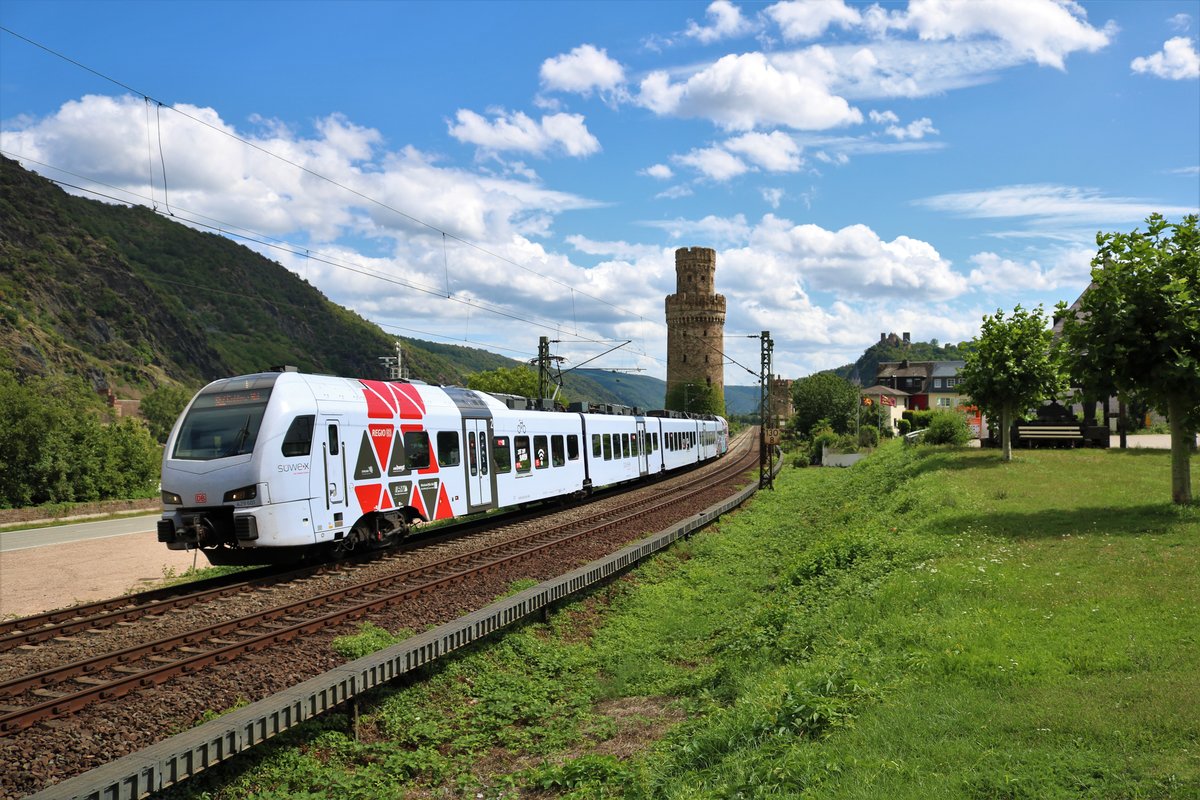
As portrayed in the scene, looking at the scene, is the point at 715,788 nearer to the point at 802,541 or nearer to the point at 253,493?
the point at 253,493

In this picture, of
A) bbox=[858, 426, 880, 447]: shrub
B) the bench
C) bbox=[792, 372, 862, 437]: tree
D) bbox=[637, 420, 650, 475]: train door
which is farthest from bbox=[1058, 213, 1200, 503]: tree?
bbox=[792, 372, 862, 437]: tree

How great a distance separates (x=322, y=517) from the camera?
1409cm

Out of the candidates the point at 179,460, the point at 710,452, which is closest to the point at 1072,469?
the point at 179,460

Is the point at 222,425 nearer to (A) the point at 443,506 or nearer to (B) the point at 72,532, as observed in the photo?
(A) the point at 443,506

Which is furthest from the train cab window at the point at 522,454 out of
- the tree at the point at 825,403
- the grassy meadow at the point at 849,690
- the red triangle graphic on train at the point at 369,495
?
the tree at the point at 825,403

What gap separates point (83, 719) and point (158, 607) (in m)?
4.52

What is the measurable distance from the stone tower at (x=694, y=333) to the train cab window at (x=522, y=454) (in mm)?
66714

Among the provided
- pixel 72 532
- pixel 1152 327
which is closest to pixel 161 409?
pixel 72 532

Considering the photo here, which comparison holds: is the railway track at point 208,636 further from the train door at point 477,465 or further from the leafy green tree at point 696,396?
the leafy green tree at point 696,396

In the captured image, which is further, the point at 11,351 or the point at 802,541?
the point at 11,351

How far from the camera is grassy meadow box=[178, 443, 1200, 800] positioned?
5785 mm

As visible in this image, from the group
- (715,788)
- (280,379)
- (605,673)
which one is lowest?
(605,673)

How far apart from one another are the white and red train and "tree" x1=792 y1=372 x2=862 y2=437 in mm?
52909

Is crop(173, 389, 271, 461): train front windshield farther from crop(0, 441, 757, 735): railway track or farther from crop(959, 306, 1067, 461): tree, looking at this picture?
crop(959, 306, 1067, 461): tree
